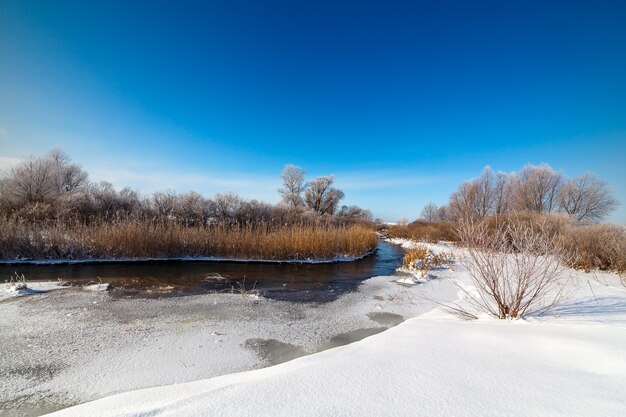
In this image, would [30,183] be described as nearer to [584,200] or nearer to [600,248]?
[600,248]

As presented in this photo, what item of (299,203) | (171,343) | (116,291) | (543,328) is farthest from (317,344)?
(299,203)

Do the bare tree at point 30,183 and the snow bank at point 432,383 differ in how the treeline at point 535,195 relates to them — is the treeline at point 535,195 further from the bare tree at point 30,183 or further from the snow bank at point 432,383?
the bare tree at point 30,183

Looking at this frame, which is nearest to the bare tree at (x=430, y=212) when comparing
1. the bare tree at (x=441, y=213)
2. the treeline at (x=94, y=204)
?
the bare tree at (x=441, y=213)

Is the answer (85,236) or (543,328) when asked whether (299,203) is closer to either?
(85,236)

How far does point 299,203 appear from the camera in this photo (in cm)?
4025

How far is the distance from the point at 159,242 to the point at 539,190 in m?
38.5

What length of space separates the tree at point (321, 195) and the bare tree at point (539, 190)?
24110 millimetres

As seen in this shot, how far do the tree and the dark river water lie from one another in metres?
29.2

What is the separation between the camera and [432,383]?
1893 millimetres

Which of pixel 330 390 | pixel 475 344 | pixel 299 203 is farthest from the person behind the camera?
pixel 299 203

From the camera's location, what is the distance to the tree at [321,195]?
41094 millimetres

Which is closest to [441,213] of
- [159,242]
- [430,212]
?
[430,212]

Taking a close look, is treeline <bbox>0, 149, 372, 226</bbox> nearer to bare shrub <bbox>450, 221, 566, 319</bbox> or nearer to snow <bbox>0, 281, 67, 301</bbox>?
snow <bbox>0, 281, 67, 301</bbox>

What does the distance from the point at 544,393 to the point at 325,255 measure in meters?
11.8
